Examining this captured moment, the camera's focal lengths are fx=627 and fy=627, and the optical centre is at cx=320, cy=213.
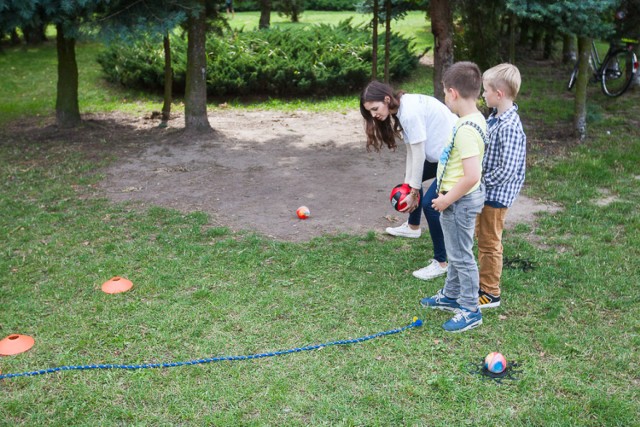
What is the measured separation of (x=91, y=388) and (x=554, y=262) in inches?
150

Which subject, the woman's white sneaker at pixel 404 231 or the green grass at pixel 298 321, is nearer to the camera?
the green grass at pixel 298 321

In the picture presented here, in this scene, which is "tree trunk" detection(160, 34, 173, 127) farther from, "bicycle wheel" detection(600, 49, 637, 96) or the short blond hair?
"bicycle wheel" detection(600, 49, 637, 96)

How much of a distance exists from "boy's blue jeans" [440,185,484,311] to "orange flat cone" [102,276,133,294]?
253 centimetres

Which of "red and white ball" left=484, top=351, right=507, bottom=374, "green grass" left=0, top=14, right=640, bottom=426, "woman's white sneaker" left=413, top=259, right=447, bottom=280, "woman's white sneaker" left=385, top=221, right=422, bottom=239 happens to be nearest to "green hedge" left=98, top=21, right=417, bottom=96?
"green grass" left=0, top=14, right=640, bottom=426

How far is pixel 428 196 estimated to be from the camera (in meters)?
4.75

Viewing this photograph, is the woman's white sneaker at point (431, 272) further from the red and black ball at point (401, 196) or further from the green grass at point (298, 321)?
the red and black ball at point (401, 196)

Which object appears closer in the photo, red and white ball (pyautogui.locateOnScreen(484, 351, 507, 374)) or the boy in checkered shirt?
red and white ball (pyautogui.locateOnScreen(484, 351, 507, 374))

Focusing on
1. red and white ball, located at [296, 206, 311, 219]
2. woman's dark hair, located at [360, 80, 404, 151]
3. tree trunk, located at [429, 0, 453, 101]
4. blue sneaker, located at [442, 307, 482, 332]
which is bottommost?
blue sneaker, located at [442, 307, 482, 332]

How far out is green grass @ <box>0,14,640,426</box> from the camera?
3.55 meters

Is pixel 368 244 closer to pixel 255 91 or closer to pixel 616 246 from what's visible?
pixel 616 246

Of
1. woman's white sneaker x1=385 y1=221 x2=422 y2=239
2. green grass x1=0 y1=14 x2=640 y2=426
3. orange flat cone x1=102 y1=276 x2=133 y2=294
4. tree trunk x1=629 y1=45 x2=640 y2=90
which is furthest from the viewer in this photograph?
tree trunk x1=629 y1=45 x2=640 y2=90

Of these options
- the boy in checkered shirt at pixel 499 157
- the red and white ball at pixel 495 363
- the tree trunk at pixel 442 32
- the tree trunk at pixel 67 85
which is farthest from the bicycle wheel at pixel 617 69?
the tree trunk at pixel 67 85

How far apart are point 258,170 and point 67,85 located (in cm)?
407

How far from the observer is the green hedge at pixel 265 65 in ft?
42.0
